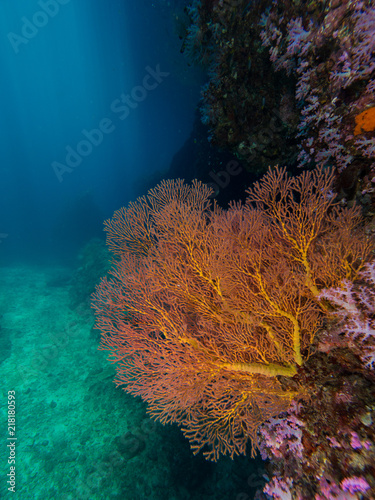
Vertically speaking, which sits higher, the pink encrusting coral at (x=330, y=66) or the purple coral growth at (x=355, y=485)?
the pink encrusting coral at (x=330, y=66)

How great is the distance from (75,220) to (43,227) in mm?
21519

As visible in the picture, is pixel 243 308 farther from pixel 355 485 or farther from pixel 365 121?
pixel 365 121

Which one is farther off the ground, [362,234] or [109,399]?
[109,399]

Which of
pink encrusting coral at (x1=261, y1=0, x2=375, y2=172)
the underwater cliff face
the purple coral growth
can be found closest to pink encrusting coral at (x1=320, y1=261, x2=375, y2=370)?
the underwater cliff face

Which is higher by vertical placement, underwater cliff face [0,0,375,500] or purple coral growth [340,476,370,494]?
underwater cliff face [0,0,375,500]

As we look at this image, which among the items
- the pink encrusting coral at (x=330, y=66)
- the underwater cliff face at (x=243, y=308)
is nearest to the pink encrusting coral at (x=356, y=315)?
the underwater cliff face at (x=243, y=308)

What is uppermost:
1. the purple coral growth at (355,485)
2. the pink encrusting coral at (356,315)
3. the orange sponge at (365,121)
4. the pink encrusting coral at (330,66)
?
the pink encrusting coral at (330,66)

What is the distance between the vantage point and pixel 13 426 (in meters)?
6.06

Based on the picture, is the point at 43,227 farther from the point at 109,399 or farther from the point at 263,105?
the point at 263,105

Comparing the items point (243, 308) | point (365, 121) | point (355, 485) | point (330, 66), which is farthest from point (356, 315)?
point (330, 66)

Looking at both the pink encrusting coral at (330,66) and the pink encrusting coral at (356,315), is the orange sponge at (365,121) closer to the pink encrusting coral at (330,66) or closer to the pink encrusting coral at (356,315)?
the pink encrusting coral at (330,66)

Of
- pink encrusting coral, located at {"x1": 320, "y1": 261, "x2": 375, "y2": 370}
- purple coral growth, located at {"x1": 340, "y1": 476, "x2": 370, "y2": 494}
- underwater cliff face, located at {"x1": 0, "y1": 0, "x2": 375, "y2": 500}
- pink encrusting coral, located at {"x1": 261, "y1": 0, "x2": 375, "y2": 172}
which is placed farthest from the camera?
pink encrusting coral, located at {"x1": 261, "y1": 0, "x2": 375, "y2": 172}

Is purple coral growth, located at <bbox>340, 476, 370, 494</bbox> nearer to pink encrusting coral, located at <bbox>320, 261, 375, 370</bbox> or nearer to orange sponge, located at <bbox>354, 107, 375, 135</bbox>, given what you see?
pink encrusting coral, located at <bbox>320, 261, 375, 370</bbox>

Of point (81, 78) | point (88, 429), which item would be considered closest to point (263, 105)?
point (88, 429)
